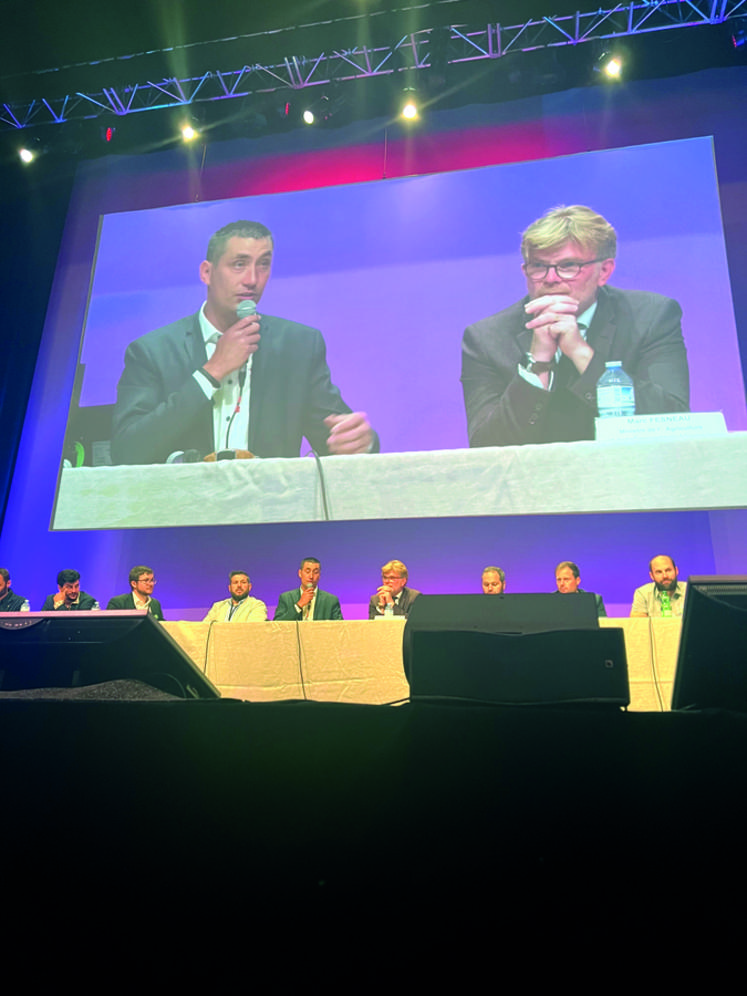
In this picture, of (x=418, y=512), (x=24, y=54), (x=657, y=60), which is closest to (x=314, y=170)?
(x=24, y=54)

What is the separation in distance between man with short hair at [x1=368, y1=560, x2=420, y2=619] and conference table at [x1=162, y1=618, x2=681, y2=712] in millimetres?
1534

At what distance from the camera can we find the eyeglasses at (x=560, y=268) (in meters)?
5.09

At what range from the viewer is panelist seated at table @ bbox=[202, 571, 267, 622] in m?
4.50

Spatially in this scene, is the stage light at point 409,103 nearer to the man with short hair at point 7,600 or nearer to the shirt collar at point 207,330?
the shirt collar at point 207,330

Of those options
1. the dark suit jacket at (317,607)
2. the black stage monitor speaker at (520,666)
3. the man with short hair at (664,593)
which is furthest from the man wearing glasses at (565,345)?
the black stage monitor speaker at (520,666)

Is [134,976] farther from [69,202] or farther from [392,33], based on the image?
[69,202]

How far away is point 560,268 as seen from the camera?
513cm

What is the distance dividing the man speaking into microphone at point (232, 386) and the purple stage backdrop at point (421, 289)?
0.15 m

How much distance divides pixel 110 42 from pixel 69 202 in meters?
1.91

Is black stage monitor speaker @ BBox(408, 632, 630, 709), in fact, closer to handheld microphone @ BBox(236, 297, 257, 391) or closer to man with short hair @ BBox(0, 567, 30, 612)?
man with short hair @ BBox(0, 567, 30, 612)

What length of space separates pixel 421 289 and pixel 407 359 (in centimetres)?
55

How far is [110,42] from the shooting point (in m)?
5.30

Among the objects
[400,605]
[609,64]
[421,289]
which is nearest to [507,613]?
[400,605]

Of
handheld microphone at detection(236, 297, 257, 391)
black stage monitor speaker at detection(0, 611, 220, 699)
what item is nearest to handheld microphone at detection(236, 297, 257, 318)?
handheld microphone at detection(236, 297, 257, 391)
